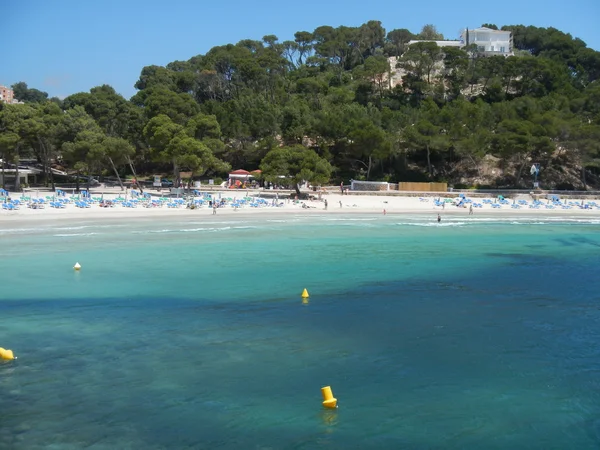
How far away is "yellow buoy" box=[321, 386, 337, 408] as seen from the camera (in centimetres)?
1155

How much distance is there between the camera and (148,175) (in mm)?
71375

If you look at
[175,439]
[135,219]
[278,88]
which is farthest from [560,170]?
[175,439]

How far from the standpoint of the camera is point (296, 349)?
48.6 ft

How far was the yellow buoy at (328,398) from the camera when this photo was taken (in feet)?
37.9

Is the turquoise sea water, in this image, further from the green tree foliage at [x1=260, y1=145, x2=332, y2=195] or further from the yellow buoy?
the green tree foliage at [x1=260, y1=145, x2=332, y2=195]

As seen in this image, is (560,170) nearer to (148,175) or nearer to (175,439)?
(148,175)

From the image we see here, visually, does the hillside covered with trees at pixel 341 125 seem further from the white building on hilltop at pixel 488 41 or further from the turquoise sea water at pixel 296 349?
the turquoise sea water at pixel 296 349

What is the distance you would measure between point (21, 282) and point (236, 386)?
12.8 m

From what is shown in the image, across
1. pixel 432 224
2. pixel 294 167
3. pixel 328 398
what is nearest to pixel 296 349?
pixel 328 398

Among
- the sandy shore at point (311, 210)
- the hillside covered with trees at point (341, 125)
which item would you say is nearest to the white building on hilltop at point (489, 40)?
the hillside covered with trees at point (341, 125)

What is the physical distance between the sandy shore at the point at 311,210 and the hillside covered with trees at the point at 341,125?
3.26 m

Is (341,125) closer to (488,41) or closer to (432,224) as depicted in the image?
(432,224)

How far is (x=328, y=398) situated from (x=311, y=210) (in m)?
34.5

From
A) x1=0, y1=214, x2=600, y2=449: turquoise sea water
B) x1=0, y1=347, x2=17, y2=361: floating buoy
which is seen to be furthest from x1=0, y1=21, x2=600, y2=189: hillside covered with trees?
x1=0, y1=347, x2=17, y2=361: floating buoy
